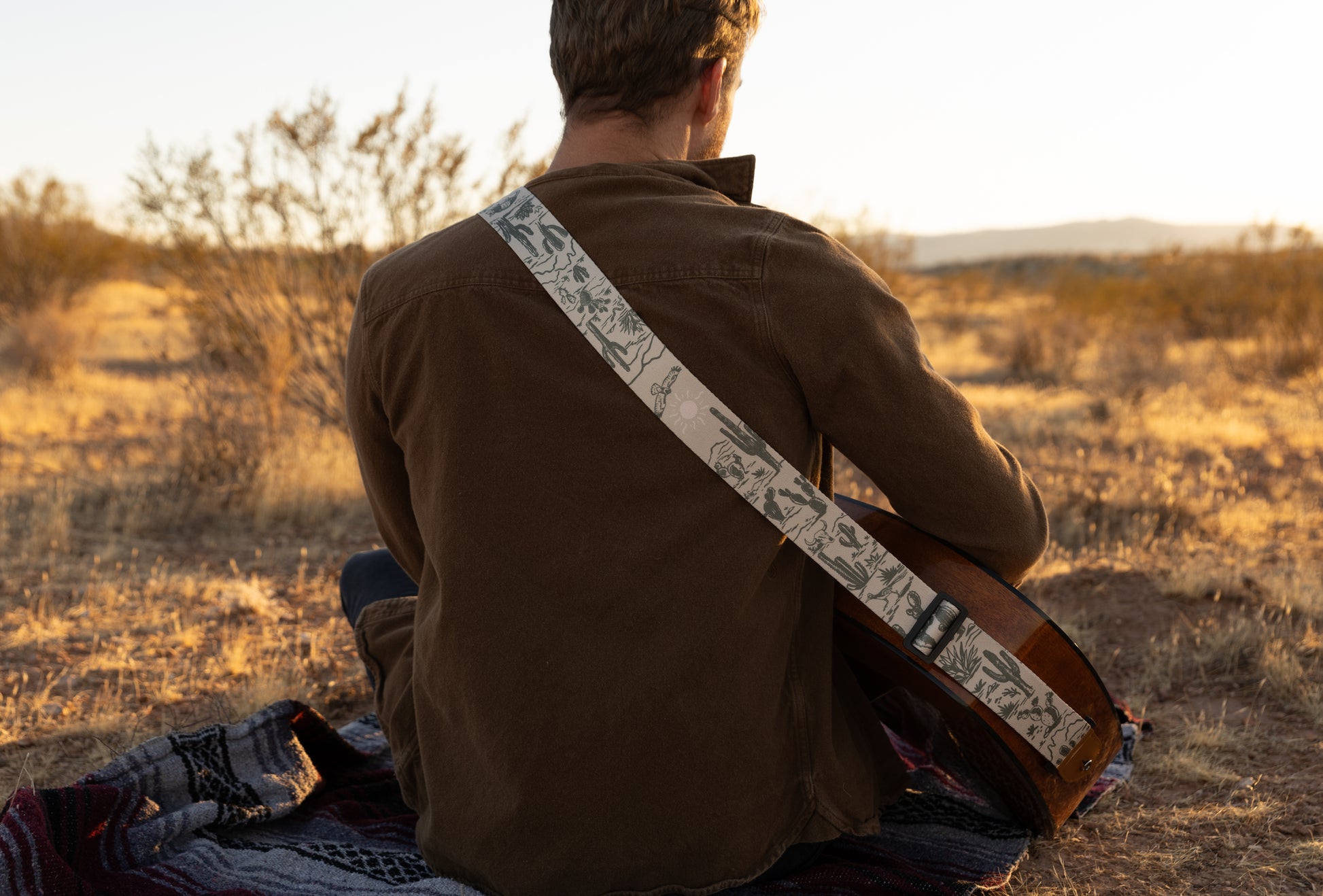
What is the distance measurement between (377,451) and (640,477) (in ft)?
1.87

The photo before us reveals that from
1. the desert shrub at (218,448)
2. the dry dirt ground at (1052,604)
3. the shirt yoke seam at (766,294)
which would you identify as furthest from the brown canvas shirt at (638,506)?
the desert shrub at (218,448)

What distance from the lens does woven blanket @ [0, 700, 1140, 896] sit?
5.87 ft

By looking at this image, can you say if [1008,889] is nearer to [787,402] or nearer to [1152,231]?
[787,402]

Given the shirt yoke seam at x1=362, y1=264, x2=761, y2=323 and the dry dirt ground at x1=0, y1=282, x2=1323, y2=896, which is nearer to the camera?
the shirt yoke seam at x1=362, y1=264, x2=761, y2=323

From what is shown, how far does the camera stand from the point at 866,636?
5.63ft

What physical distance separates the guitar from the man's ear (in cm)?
73

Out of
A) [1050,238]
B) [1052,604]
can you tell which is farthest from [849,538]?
[1050,238]

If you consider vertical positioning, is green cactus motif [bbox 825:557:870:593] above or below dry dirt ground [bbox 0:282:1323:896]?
above

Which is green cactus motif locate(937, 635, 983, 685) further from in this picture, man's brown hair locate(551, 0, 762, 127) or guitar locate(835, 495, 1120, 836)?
man's brown hair locate(551, 0, 762, 127)

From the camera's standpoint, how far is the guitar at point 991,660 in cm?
165

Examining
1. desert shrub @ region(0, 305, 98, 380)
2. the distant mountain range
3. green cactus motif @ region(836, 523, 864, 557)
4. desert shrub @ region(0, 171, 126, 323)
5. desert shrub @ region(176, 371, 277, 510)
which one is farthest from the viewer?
the distant mountain range

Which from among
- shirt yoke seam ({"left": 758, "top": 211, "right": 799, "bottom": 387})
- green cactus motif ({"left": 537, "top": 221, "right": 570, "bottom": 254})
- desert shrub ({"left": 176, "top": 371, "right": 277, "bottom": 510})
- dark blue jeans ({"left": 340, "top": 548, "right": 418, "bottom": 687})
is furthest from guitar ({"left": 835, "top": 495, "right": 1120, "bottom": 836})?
desert shrub ({"left": 176, "top": 371, "right": 277, "bottom": 510})

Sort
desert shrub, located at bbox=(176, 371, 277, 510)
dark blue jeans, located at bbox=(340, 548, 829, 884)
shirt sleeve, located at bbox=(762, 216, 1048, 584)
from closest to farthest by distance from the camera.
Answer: shirt sleeve, located at bbox=(762, 216, 1048, 584) → dark blue jeans, located at bbox=(340, 548, 829, 884) → desert shrub, located at bbox=(176, 371, 277, 510)

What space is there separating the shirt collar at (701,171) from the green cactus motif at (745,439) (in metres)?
0.38
